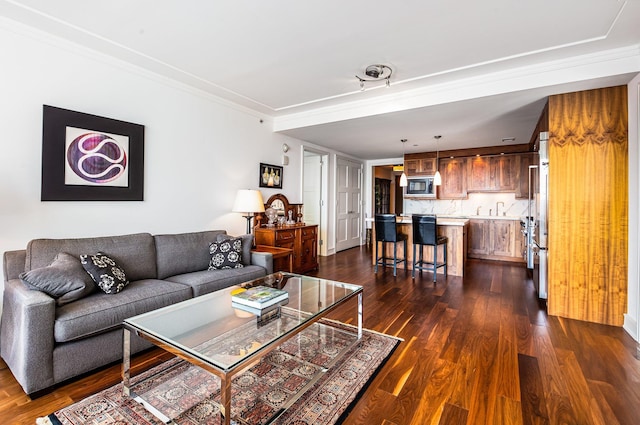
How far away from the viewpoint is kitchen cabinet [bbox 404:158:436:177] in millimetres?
6758

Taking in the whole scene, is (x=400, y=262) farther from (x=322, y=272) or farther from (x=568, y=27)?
(x=568, y=27)

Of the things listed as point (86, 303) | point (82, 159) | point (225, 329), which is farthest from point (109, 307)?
point (82, 159)

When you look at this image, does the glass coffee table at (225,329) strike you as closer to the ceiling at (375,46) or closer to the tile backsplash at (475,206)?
the ceiling at (375,46)

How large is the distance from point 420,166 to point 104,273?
6163 mm

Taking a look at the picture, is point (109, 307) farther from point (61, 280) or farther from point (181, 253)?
point (181, 253)

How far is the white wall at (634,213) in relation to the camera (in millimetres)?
2639

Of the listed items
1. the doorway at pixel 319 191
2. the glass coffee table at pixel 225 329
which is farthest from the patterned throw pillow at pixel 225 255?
the doorway at pixel 319 191

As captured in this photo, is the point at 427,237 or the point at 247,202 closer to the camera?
the point at 247,202

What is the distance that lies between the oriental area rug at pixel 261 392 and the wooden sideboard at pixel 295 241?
187 cm

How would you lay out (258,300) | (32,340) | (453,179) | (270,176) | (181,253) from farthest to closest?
(453,179), (270,176), (181,253), (258,300), (32,340)

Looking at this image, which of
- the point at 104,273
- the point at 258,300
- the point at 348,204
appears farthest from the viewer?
the point at 348,204

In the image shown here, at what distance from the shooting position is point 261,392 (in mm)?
1871

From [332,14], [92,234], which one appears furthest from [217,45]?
[92,234]

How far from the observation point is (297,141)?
5.52 metres
